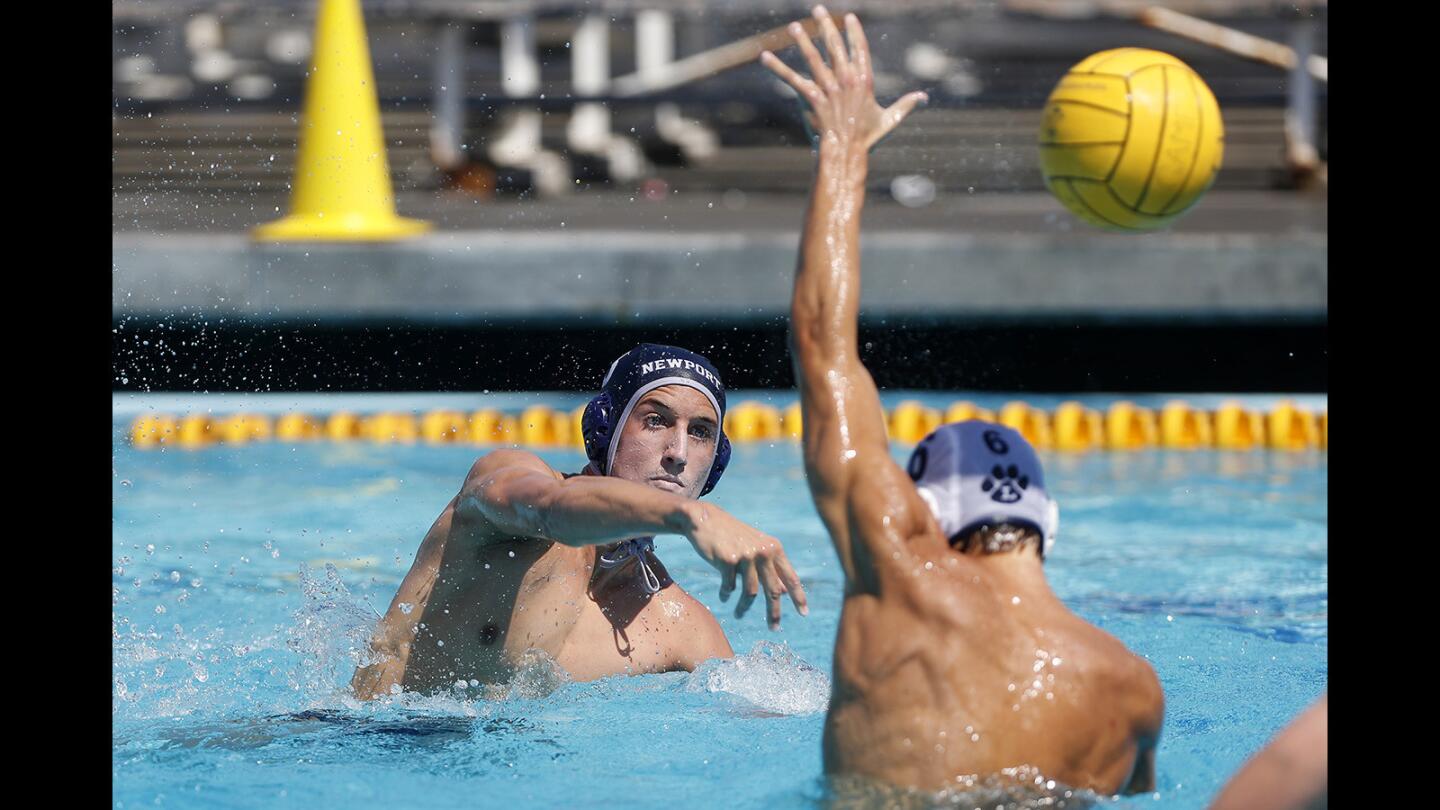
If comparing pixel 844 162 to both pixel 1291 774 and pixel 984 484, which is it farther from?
pixel 1291 774

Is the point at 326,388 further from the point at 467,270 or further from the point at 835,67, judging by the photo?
the point at 835,67

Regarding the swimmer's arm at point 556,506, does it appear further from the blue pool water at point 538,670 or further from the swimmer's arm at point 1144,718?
the swimmer's arm at point 1144,718

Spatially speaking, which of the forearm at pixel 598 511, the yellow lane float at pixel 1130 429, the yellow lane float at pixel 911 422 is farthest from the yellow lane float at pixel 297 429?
the forearm at pixel 598 511

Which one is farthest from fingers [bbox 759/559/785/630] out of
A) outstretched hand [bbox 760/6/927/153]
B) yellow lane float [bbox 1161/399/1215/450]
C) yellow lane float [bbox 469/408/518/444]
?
yellow lane float [bbox 1161/399/1215/450]

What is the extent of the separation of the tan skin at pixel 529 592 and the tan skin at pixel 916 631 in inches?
33.0

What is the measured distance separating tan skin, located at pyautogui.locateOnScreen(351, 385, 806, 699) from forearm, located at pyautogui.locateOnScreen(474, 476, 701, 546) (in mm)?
112

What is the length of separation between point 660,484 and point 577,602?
0.35 metres

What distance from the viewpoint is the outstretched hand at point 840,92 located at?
7.64ft

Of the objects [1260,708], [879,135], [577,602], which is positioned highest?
[879,135]

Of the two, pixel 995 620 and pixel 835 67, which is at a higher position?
pixel 835 67

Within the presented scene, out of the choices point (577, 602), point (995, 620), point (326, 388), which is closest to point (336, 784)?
point (577, 602)

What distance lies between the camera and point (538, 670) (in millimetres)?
3365

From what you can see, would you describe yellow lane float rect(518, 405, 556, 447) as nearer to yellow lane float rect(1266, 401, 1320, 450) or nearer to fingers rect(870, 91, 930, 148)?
yellow lane float rect(1266, 401, 1320, 450)
